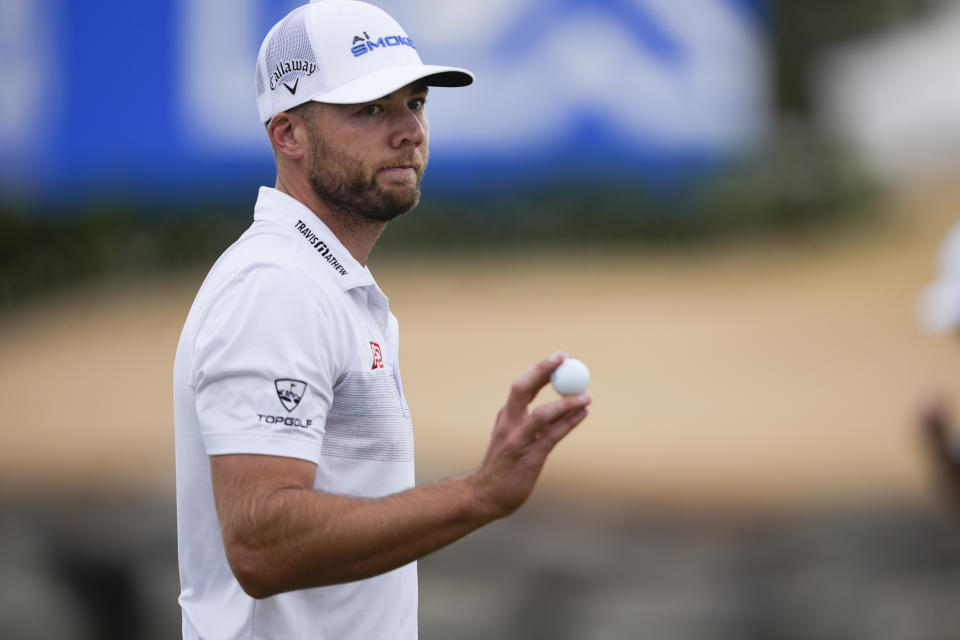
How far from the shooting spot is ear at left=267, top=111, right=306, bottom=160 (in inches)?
119

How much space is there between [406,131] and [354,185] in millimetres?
172

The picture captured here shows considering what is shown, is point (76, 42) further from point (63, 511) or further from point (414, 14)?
point (63, 511)

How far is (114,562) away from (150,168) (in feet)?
28.5

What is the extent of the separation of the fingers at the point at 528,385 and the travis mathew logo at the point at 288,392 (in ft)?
1.32

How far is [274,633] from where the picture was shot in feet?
8.96

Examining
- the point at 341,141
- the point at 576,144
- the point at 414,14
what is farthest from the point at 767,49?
the point at 341,141

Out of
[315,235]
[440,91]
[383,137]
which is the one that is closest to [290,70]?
[383,137]

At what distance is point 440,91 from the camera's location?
19.8 meters

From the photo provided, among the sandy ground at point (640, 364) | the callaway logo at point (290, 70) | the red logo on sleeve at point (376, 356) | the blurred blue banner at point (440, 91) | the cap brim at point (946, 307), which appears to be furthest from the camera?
the blurred blue banner at point (440, 91)

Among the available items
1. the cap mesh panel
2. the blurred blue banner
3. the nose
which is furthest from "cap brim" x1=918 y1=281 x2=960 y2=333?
the blurred blue banner

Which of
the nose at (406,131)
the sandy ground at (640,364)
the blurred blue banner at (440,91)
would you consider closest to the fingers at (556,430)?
the nose at (406,131)

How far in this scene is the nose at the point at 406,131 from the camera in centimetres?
300

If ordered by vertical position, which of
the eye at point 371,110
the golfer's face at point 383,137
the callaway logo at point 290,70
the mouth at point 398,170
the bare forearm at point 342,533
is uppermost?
the callaway logo at point 290,70

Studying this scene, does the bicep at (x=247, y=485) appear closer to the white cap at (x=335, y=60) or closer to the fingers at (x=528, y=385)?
the fingers at (x=528, y=385)
